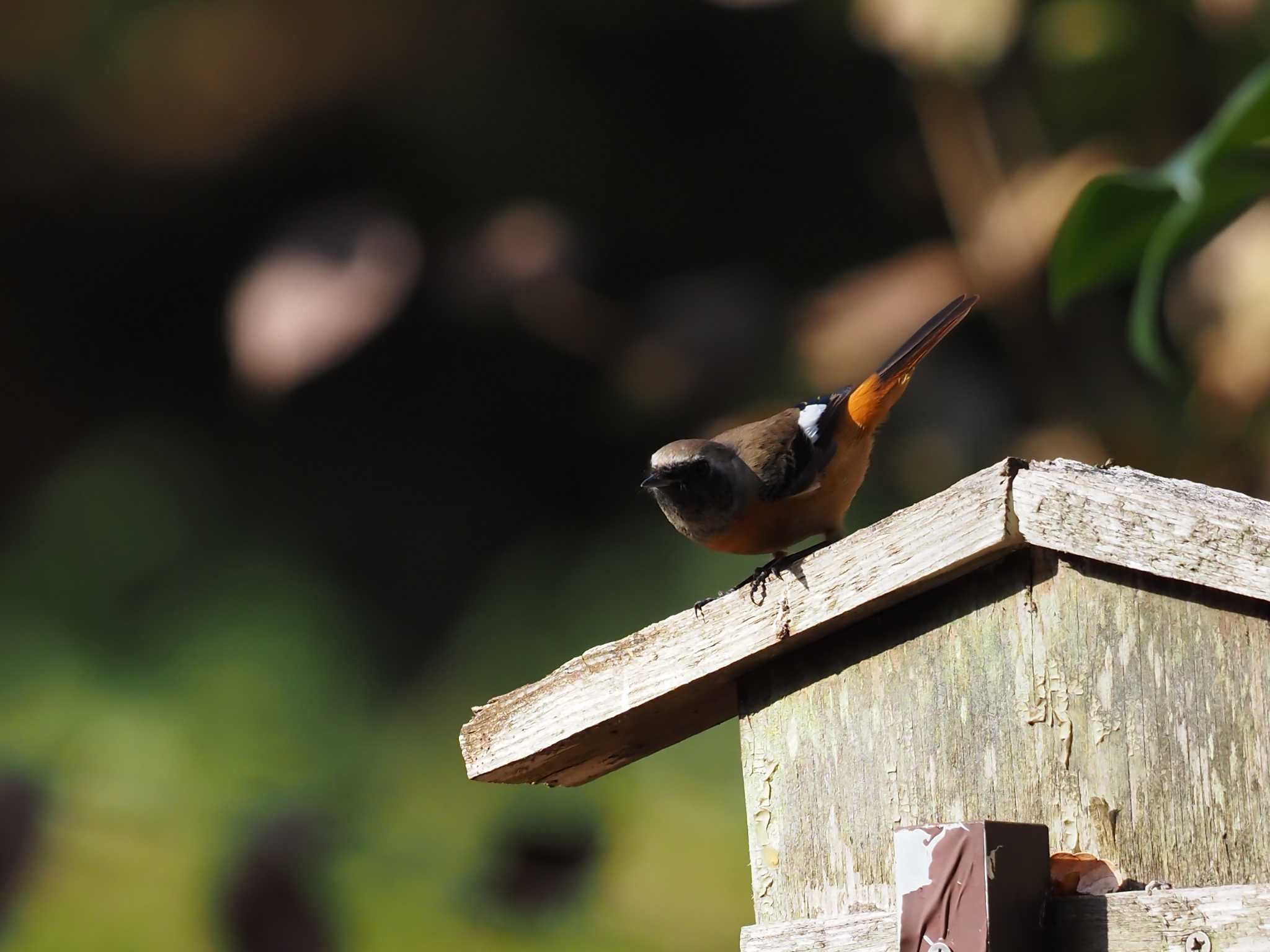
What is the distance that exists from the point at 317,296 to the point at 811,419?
1.62m

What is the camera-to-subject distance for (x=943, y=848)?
153 centimetres

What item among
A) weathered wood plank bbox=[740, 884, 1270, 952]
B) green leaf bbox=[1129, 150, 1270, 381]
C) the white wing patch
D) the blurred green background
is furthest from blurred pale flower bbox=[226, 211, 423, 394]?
weathered wood plank bbox=[740, 884, 1270, 952]

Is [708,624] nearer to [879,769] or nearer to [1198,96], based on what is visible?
[879,769]

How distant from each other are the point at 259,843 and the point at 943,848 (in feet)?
9.47

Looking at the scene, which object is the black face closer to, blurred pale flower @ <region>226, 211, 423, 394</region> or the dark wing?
the dark wing

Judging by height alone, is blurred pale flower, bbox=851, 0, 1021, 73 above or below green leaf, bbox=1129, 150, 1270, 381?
above

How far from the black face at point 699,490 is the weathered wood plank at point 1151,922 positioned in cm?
98

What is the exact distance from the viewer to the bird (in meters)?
2.56

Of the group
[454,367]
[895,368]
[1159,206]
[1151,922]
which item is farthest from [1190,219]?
[454,367]

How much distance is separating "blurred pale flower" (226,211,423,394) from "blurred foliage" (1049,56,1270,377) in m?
1.99

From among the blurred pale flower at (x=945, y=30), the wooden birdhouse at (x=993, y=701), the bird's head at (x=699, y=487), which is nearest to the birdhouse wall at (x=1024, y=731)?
the wooden birdhouse at (x=993, y=701)

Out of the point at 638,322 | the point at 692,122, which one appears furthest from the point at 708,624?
the point at 692,122

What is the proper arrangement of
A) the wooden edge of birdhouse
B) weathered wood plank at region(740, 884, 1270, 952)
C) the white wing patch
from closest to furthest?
1. weathered wood plank at region(740, 884, 1270, 952)
2. the wooden edge of birdhouse
3. the white wing patch

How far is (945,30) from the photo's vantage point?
139 inches
